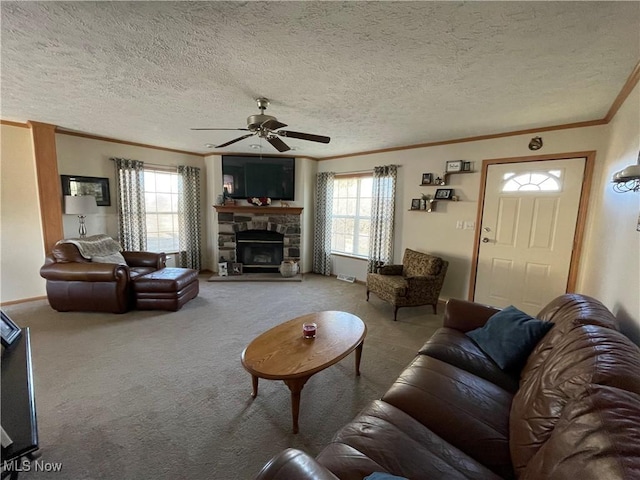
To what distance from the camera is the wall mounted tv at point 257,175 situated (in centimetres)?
520

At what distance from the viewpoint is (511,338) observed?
5.84 feet

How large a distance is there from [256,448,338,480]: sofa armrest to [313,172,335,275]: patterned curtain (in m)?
4.68

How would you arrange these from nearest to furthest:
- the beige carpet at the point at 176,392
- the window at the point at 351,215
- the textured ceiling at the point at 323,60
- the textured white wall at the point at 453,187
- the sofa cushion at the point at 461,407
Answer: the sofa cushion at the point at 461,407, the textured ceiling at the point at 323,60, the beige carpet at the point at 176,392, the textured white wall at the point at 453,187, the window at the point at 351,215

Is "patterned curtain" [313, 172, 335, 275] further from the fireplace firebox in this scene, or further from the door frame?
the door frame

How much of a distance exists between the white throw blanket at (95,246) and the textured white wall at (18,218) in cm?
63

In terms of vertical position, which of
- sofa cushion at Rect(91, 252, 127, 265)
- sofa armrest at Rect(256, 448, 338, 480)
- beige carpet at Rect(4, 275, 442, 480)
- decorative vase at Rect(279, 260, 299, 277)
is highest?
sofa cushion at Rect(91, 252, 127, 265)

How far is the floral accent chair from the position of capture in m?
3.44

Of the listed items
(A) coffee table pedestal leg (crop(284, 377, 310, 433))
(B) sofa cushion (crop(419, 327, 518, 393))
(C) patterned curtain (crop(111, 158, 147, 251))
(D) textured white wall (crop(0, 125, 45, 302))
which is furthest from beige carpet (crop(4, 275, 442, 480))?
(C) patterned curtain (crop(111, 158, 147, 251))

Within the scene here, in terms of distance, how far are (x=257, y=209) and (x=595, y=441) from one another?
5.01 m

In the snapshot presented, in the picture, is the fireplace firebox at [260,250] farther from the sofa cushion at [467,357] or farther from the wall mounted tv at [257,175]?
the sofa cushion at [467,357]

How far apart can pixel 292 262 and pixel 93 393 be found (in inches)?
141

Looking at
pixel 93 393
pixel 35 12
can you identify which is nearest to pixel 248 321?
pixel 93 393

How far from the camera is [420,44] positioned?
1.64 metres

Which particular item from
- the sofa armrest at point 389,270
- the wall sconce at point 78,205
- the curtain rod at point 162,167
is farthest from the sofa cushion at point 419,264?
the wall sconce at point 78,205
